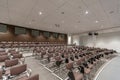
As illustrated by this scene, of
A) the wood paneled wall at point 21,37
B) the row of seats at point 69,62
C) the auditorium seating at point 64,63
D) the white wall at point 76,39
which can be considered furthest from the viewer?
the white wall at point 76,39

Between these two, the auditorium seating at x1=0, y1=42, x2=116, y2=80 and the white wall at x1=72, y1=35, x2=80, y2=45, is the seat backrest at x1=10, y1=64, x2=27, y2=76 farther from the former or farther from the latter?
the white wall at x1=72, y1=35, x2=80, y2=45

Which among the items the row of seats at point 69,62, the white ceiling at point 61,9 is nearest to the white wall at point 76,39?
the white ceiling at point 61,9

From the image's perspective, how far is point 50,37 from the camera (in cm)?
1892

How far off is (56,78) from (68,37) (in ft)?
67.0

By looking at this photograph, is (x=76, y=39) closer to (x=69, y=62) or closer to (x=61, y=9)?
(x=61, y=9)

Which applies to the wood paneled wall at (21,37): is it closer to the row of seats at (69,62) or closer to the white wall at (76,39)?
the white wall at (76,39)

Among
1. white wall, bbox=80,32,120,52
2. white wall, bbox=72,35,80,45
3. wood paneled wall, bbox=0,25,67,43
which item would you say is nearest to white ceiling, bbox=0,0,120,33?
wood paneled wall, bbox=0,25,67,43

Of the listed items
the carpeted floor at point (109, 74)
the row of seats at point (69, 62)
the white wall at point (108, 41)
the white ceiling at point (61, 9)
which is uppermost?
the white ceiling at point (61, 9)

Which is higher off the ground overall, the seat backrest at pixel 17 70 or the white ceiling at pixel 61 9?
the white ceiling at pixel 61 9

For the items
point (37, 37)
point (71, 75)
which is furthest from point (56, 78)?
→ point (37, 37)

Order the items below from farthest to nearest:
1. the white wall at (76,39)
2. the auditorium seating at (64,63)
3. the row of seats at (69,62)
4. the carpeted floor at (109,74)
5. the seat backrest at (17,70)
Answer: the white wall at (76,39) → the carpeted floor at (109,74) → the row of seats at (69,62) → the auditorium seating at (64,63) → the seat backrest at (17,70)

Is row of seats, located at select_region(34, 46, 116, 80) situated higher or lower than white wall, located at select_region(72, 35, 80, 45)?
lower

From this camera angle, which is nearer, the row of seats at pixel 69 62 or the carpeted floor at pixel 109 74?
the row of seats at pixel 69 62

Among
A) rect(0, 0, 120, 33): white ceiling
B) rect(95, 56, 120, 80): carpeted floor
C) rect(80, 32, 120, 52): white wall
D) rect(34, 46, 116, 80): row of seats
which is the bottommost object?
rect(95, 56, 120, 80): carpeted floor
